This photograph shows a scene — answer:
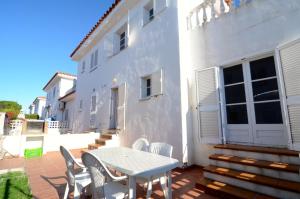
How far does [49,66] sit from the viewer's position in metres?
22.4

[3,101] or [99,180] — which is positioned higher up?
[3,101]

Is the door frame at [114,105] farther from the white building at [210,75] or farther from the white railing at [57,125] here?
the white railing at [57,125]

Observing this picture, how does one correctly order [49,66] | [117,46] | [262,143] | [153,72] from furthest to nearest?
1. [49,66]
2. [117,46]
3. [153,72]
4. [262,143]

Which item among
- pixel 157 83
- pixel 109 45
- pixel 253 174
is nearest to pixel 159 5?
pixel 157 83

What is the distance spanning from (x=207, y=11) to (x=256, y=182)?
5310 mm

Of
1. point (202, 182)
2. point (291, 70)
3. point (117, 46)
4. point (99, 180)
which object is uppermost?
point (117, 46)

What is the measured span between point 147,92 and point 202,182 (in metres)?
4.21

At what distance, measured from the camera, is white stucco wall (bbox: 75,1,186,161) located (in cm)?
518

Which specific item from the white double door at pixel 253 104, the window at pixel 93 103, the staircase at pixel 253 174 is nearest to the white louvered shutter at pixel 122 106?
the window at pixel 93 103

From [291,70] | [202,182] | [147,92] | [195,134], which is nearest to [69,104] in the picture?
[147,92]

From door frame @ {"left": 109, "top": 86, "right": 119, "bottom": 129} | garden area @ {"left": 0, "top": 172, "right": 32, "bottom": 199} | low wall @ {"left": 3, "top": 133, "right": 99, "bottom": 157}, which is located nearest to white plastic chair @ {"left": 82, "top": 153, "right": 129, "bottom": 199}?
garden area @ {"left": 0, "top": 172, "right": 32, "bottom": 199}

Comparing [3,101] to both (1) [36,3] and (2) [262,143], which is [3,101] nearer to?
(1) [36,3]

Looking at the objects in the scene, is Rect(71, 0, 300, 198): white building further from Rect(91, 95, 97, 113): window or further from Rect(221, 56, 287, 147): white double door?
Rect(91, 95, 97, 113): window

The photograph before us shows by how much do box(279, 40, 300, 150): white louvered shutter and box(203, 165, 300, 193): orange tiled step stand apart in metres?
0.88
